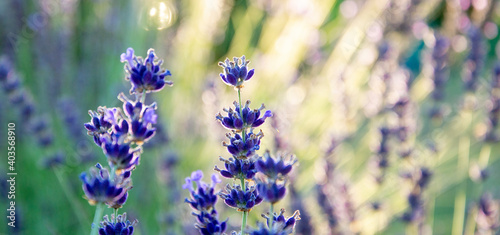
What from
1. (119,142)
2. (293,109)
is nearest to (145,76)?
(119,142)

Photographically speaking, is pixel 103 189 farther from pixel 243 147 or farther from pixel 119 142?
pixel 243 147

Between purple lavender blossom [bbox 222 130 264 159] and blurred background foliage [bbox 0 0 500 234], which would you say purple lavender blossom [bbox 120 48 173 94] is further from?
blurred background foliage [bbox 0 0 500 234]

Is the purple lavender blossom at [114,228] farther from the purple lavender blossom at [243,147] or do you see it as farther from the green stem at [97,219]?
the purple lavender blossom at [243,147]

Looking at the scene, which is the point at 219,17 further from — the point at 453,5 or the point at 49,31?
the point at 453,5

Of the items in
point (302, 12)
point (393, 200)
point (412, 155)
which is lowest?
point (412, 155)

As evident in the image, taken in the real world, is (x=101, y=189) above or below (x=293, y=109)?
below

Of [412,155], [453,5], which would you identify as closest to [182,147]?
[412,155]

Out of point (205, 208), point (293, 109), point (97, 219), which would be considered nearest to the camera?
point (97, 219)
